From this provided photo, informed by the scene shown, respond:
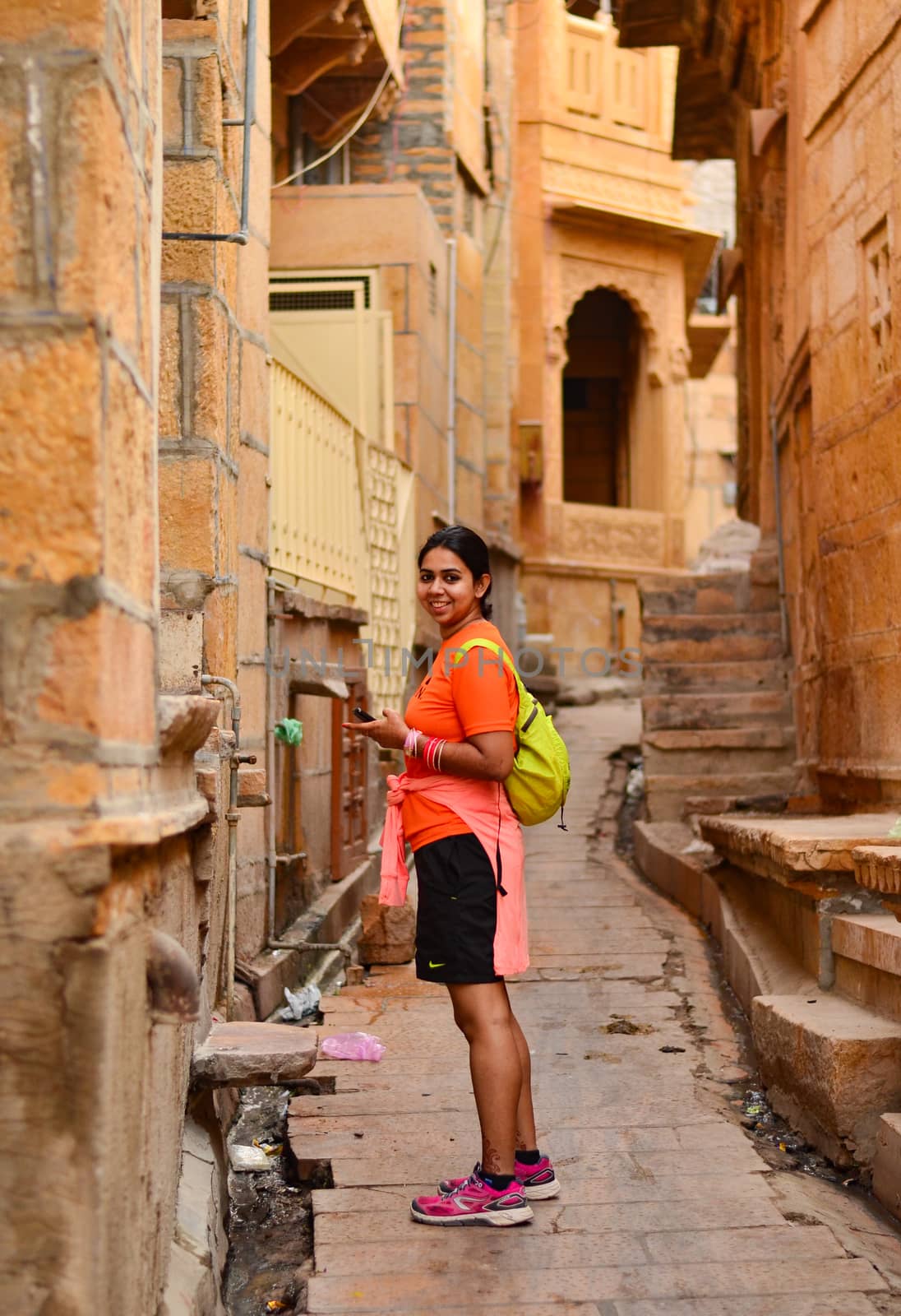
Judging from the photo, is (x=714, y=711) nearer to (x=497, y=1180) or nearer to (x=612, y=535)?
(x=497, y=1180)

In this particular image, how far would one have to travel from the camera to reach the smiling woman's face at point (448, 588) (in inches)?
142

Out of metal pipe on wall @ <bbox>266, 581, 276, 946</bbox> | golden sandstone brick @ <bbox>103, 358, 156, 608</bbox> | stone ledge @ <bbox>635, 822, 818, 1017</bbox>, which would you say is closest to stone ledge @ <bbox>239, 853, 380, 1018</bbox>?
metal pipe on wall @ <bbox>266, 581, 276, 946</bbox>

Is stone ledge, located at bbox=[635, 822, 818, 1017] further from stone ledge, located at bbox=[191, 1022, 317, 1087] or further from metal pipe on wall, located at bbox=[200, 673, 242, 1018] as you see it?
stone ledge, located at bbox=[191, 1022, 317, 1087]

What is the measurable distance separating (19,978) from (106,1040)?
150 millimetres

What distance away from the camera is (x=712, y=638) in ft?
35.9

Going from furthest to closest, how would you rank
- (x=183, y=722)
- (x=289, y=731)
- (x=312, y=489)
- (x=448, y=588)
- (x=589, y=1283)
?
(x=312, y=489) < (x=289, y=731) < (x=448, y=588) < (x=589, y=1283) < (x=183, y=722)

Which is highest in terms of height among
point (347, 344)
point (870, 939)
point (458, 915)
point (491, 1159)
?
point (347, 344)

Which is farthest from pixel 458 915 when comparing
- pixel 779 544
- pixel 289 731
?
pixel 779 544

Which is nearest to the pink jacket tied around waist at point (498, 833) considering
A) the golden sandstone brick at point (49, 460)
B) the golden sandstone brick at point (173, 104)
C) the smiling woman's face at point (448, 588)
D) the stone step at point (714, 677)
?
the smiling woman's face at point (448, 588)

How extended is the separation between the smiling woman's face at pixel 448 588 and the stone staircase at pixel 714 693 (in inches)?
234

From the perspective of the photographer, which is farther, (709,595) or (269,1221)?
(709,595)

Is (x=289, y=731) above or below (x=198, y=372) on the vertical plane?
below

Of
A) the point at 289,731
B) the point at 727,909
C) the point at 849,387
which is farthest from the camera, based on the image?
the point at 849,387

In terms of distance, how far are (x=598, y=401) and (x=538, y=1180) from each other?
24.6 metres
